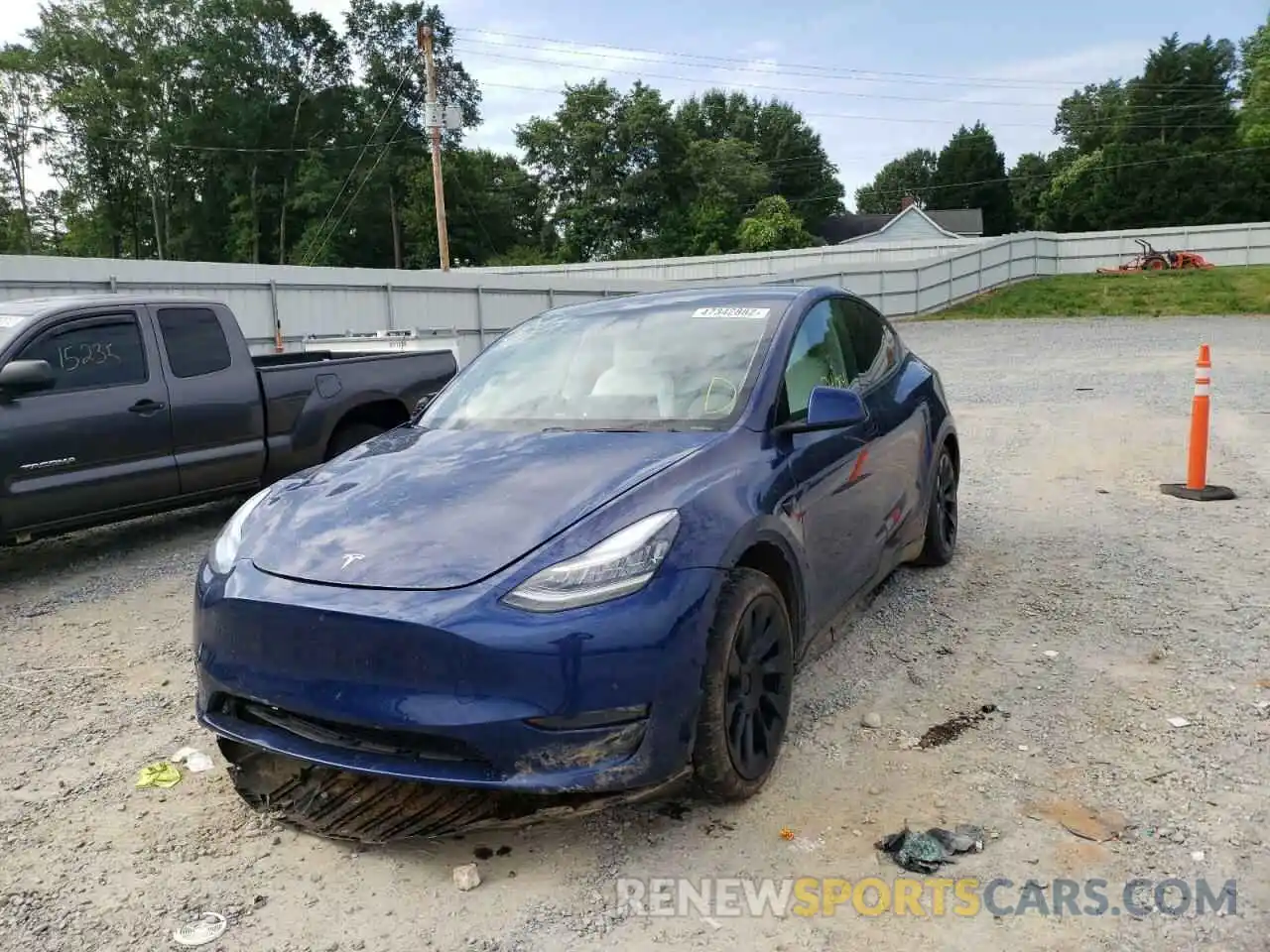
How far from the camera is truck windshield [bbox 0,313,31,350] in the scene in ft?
19.3

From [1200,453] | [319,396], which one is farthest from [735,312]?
[1200,453]

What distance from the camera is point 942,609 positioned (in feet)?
16.3

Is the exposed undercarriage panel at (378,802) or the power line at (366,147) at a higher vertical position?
the power line at (366,147)

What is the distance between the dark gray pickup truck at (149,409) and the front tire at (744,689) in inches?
190

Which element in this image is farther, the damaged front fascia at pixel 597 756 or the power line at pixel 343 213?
the power line at pixel 343 213

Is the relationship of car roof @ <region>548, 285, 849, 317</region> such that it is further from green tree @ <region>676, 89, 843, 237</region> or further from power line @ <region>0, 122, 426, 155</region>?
green tree @ <region>676, 89, 843, 237</region>

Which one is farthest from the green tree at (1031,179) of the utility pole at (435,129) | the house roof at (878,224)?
the utility pole at (435,129)

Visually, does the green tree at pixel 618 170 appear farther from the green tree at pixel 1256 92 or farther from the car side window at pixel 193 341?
the car side window at pixel 193 341

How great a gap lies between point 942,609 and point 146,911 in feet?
12.4

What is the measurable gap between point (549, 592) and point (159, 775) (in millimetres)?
1819

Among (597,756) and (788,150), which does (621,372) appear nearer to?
(597,756)

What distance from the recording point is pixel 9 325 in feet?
19.8

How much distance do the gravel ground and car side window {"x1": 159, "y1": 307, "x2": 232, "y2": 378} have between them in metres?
1.50

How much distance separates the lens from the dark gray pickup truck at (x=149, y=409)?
19.2 ft
